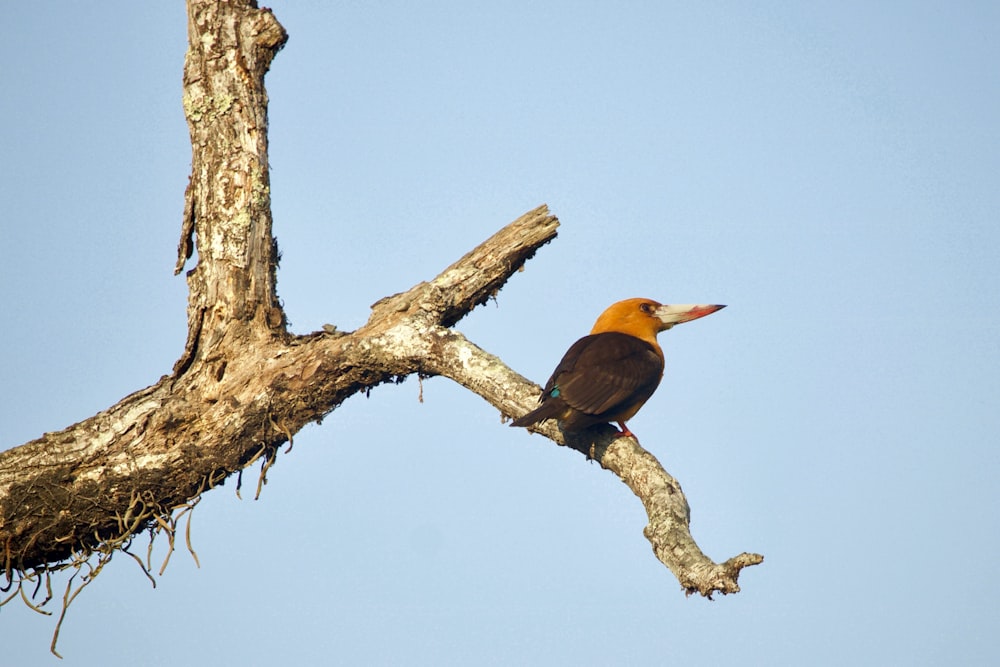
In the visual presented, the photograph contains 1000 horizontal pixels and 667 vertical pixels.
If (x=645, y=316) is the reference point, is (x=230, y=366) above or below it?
below

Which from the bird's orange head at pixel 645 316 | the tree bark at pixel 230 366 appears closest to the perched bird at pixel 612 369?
the bird's orange head at pixel 645 316

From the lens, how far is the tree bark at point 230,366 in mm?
4355

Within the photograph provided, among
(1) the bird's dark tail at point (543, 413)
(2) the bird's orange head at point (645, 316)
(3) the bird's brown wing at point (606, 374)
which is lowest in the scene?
(1) the bird's dark tail at point (543, 413)

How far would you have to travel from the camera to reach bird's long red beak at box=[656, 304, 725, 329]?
6082 mm

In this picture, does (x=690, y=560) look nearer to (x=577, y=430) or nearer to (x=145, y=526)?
(x=577, y=430)

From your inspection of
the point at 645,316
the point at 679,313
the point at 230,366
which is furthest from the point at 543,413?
the point at 679,313

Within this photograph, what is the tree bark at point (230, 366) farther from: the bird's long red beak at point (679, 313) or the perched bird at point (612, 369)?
the bird's long red beak at point (679, 313)

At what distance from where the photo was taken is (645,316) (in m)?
6.01

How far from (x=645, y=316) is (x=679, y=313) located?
23 cm

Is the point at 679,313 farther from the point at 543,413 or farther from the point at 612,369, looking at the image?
the point at 543,413

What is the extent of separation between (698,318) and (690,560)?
285 cm

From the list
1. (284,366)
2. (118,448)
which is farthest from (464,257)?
(118,448)

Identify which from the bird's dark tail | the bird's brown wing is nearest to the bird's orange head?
the bird's brown wing

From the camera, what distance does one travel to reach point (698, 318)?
6.15 metres
